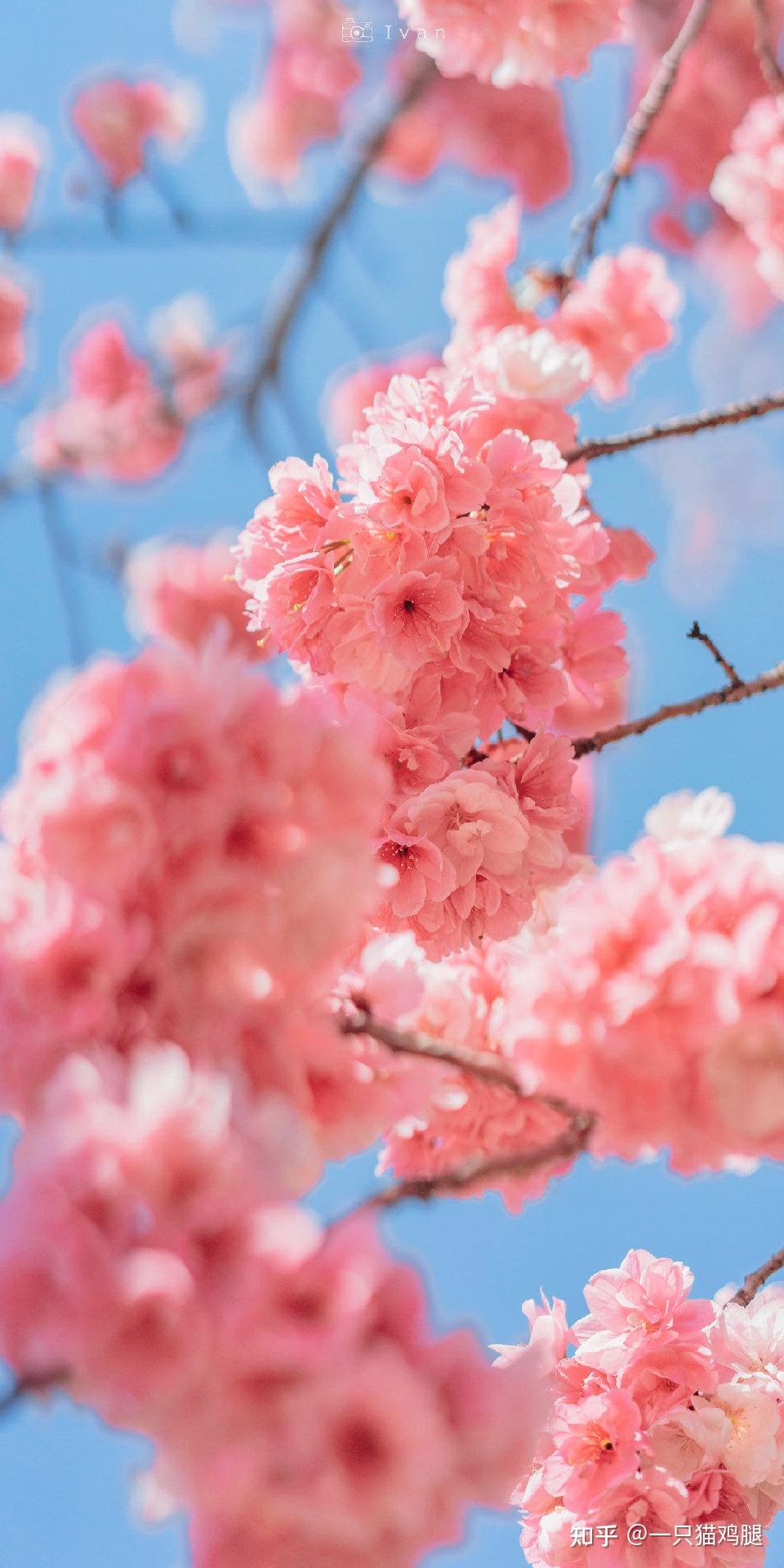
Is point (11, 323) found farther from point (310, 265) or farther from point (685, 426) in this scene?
point (685, 426)

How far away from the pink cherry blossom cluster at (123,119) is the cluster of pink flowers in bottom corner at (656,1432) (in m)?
6.43

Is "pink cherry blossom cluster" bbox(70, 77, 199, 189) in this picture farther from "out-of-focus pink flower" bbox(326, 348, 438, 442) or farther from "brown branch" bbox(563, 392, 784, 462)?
"brown branch" bbox(563, 392, 784, 462)

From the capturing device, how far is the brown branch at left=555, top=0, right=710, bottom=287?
2.52 meters

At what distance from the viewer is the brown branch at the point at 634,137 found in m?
2.52

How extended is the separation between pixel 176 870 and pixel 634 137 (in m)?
2.30

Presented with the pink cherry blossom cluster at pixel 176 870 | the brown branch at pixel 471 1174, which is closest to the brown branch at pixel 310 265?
the pink cherry blossom cluster at pixel 176 870

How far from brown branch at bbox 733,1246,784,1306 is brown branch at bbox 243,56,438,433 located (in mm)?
2291

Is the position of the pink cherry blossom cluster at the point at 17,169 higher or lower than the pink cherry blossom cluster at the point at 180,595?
higher

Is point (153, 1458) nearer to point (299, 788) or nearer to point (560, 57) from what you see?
point (299, 788)

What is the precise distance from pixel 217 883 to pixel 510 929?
0.98 m

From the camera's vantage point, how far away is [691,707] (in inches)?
81.2

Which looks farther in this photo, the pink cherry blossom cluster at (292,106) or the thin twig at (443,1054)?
the pink cherry blossom cluster at (292,106)

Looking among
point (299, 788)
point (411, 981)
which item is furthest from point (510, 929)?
point (299, 788)

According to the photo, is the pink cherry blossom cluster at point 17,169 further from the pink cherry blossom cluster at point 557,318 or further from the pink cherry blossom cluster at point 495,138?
the pink cherry blossom cluster at point 557,318
